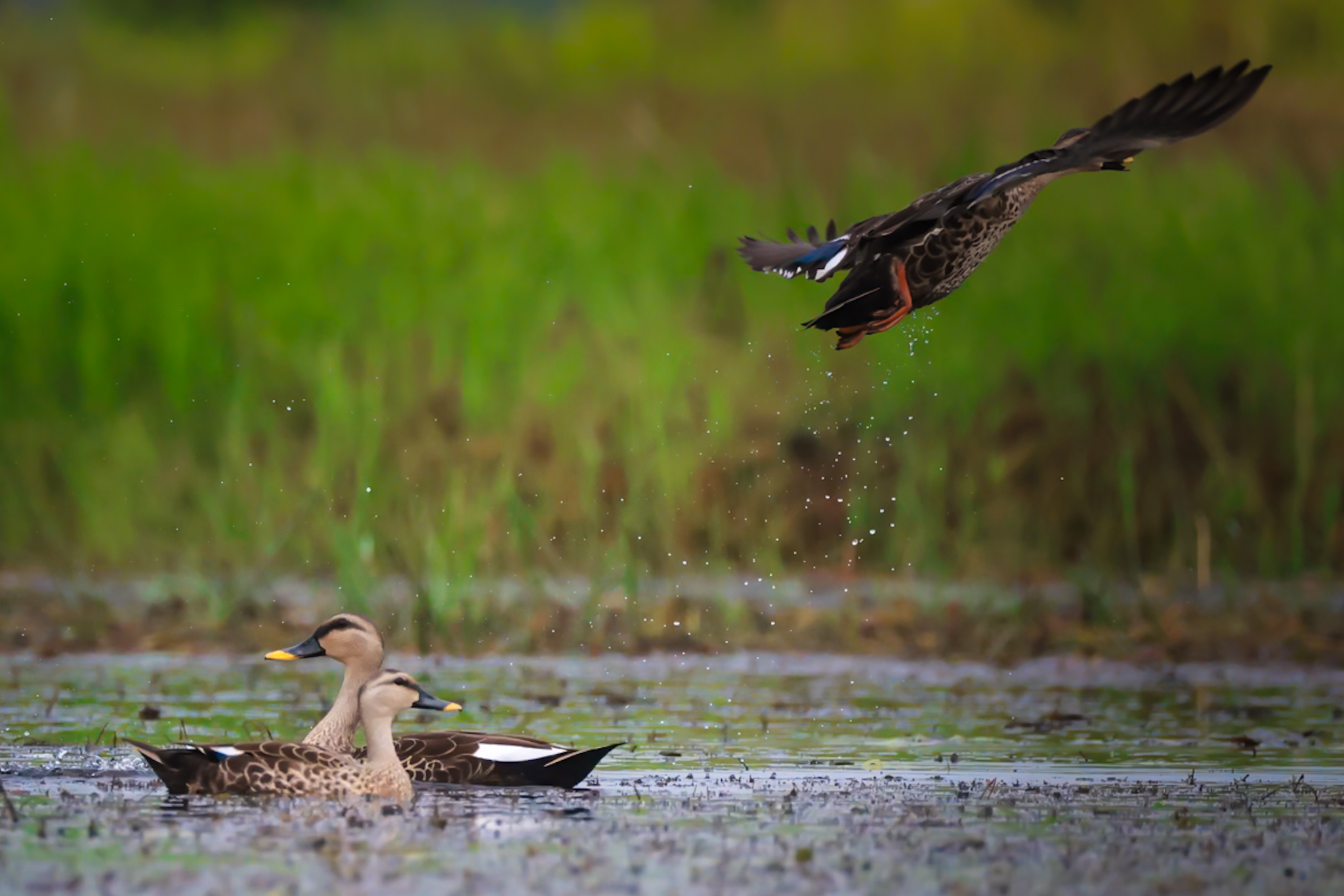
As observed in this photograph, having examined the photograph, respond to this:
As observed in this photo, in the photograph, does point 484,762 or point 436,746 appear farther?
point 436,746

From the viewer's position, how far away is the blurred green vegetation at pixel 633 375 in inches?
463

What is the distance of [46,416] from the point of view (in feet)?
40.7

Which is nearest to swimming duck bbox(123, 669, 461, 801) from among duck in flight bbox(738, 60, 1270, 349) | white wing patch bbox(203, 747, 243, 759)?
white wing patch bbox(203, 747, 243, 759)

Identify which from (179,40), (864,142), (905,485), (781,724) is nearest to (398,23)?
(179,40)

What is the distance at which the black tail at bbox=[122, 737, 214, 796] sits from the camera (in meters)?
7.25

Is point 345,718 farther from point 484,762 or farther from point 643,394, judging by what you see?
point 643,394

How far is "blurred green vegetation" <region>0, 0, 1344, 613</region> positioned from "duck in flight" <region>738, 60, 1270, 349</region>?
300 cm

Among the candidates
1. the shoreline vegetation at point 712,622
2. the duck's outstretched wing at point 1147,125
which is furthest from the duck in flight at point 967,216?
the shoreline vegetation at point 712,622

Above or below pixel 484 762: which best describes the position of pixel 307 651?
above

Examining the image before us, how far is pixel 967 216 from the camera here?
7855 millimetres

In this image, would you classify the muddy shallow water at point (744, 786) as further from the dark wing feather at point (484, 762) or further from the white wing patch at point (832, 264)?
the white wing patch at point (832, 264)

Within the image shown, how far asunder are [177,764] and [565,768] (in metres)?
1.21

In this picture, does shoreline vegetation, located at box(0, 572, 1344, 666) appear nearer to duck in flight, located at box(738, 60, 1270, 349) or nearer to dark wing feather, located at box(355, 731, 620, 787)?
dark wing feather, located at box(355, 731, 620, 787)

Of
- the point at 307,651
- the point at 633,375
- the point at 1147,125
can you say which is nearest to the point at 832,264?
the point at 1147,125
